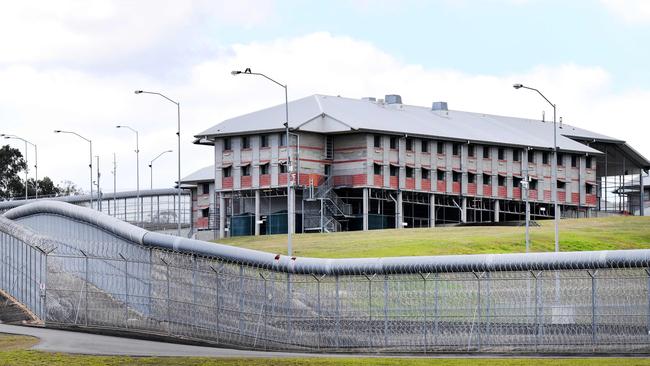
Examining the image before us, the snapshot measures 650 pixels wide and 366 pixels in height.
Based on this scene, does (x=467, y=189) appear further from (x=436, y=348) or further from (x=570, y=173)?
(x=436, y=348)

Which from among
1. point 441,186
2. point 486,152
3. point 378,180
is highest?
point 486,152

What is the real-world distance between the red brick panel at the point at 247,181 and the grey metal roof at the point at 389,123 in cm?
360

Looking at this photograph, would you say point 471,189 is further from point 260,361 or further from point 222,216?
point 260,361

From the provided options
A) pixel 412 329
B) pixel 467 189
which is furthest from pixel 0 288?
pixel 467 189

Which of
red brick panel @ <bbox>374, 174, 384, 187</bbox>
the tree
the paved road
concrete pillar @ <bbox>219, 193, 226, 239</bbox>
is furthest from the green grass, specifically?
the tree

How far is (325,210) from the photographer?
4215 inches

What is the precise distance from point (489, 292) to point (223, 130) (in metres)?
73.3

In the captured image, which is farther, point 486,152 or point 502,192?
point 502,192

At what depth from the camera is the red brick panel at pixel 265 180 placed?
356 feet

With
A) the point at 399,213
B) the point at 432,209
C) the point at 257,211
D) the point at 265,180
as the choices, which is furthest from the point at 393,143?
the point at 257,211

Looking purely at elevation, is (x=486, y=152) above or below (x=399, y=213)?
above

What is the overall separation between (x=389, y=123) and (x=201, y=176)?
87.2 ft

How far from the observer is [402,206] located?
112 metres

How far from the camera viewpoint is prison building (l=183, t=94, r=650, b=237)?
351 ft
